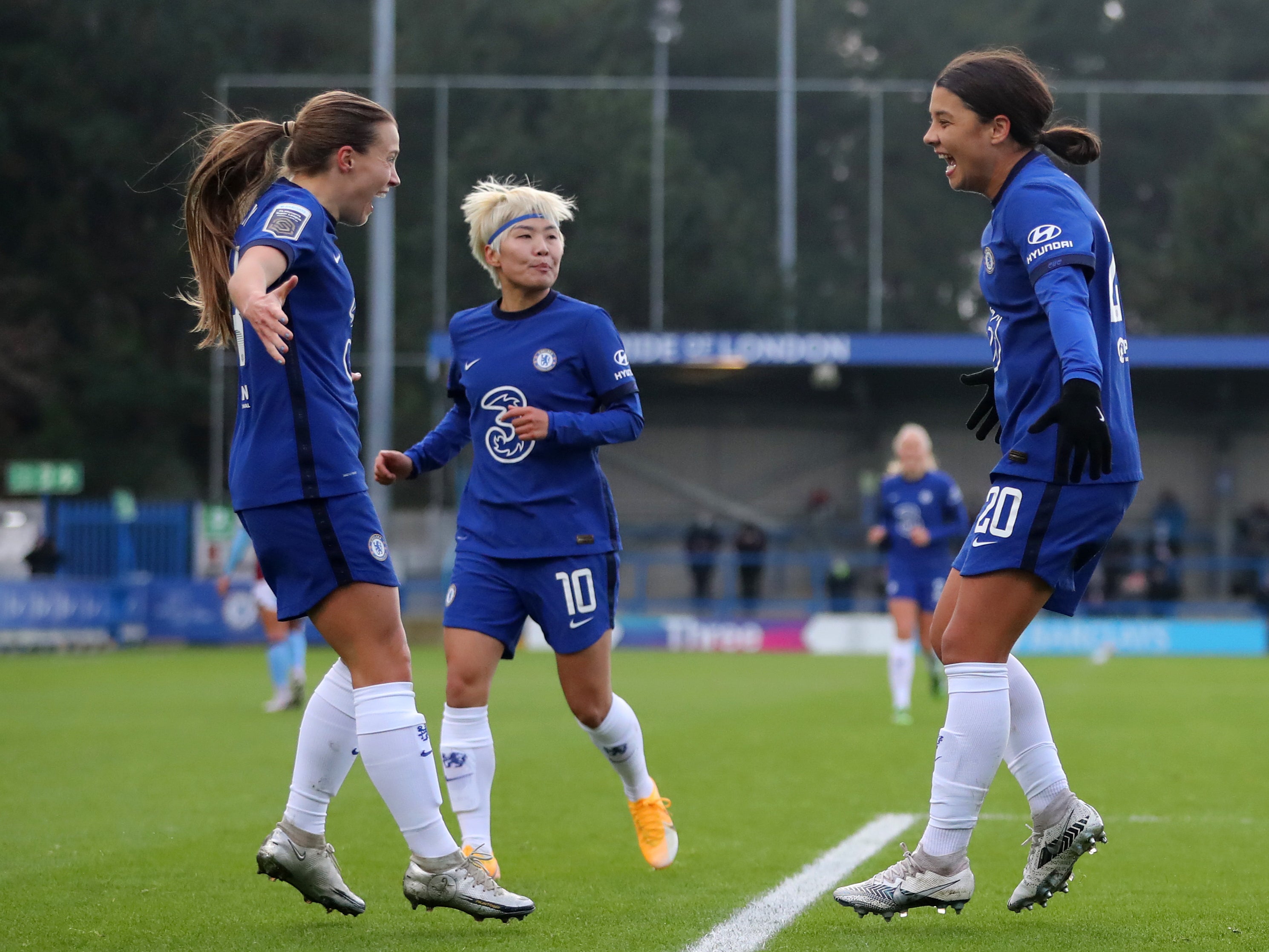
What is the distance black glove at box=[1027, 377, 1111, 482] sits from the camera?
3.87 meters

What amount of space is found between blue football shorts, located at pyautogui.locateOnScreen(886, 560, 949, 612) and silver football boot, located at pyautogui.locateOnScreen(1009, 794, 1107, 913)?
7.83m

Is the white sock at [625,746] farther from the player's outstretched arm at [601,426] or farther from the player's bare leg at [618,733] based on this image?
the player's outstretched arm at [601,426]

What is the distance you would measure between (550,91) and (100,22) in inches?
502

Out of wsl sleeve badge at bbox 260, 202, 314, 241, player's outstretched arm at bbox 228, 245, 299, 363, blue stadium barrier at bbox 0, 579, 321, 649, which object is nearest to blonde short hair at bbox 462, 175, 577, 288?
wsl sleeve badge at bbox 260, 202, 314, 241

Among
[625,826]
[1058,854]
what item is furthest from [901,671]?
[1058,854]

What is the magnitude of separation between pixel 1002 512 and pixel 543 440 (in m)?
1.50

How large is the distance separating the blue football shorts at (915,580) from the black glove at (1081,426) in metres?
8.43

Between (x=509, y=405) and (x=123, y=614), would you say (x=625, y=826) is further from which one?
(x=123, y=614)

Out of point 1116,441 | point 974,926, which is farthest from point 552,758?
point 1116,441

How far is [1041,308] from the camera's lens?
427 centimetres

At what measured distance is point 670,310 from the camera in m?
32.5

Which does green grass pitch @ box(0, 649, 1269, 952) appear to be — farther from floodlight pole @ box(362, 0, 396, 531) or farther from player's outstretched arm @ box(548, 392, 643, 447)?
floodlight pole @ box(362, 0, 396, 531)

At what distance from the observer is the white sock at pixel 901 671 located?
1214cm

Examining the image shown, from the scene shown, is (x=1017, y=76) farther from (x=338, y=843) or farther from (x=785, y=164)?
(x=785, y=164)
